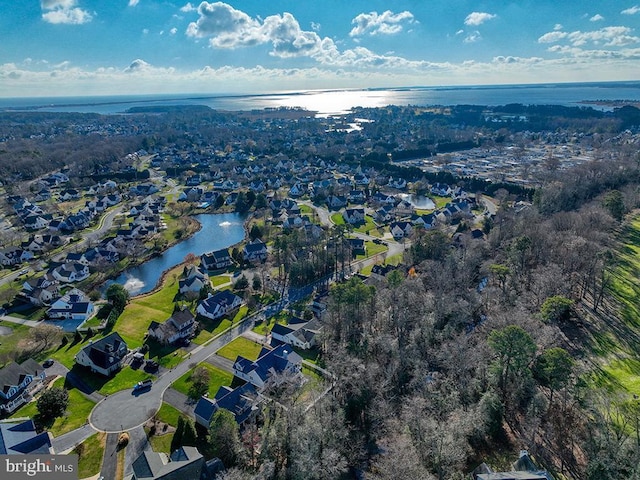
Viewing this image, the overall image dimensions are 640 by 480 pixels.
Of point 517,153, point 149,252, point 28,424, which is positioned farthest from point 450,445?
point 517,153

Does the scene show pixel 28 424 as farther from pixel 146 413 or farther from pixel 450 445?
pixel 450 445

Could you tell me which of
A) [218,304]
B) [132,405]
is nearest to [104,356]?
[132,405]

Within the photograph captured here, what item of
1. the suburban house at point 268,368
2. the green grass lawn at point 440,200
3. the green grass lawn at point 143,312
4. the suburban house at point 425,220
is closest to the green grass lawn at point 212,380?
the suburban house at point 268,368

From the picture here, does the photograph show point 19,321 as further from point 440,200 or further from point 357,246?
point 440,200

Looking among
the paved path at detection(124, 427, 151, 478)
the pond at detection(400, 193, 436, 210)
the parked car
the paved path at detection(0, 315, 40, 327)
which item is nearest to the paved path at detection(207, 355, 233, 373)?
the parked car

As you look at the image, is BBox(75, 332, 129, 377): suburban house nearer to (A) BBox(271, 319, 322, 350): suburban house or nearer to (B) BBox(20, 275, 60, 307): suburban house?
(A) BBox(271, 319, 322, 350): suburban house

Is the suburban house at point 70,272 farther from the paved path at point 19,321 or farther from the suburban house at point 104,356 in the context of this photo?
the suburban house at point 104,356

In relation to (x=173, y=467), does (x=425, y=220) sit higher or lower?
lower
